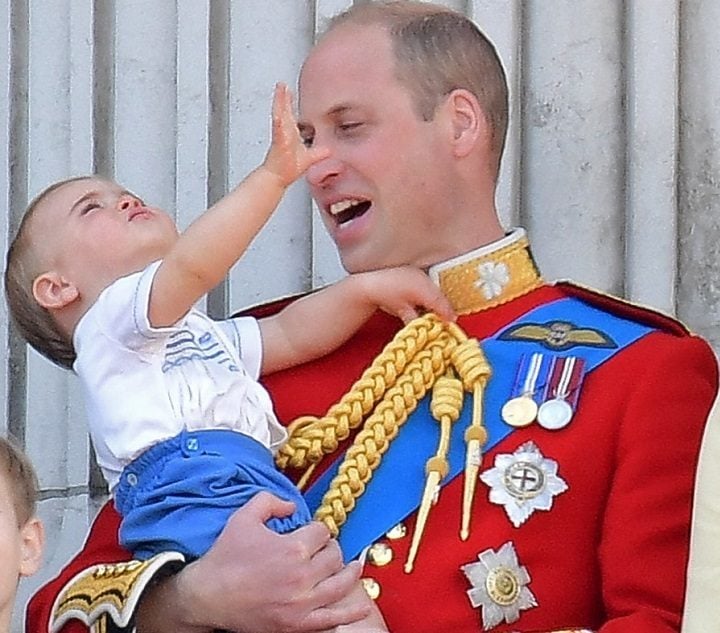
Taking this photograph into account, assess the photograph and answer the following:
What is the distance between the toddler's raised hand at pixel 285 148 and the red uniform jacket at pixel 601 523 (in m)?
0.27

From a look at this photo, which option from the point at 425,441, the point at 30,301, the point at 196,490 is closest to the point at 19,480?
the point at 196,490

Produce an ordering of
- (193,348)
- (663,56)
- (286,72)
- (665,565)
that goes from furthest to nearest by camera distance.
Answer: (286,72)
(663,56)
(193,348)
(665,565)

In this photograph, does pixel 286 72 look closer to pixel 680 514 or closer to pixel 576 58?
pixel 576 58

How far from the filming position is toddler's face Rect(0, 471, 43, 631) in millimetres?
2176

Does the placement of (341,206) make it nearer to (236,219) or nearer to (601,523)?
(236,219)

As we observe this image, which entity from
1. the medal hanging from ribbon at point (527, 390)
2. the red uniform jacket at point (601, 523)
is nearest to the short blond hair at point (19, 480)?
the red uniform jacket at point (601, 523)

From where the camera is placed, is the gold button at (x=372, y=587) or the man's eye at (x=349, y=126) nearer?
the gold button at (x=372, y=587)

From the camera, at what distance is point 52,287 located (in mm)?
2441

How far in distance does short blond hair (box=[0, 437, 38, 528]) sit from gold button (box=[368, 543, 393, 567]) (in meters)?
0.32

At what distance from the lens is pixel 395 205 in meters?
2.46

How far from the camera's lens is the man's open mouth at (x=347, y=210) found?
8.14 ft

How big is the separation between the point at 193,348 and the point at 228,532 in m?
0.24

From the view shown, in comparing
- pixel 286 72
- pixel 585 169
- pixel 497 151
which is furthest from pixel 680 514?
pixel 286 72

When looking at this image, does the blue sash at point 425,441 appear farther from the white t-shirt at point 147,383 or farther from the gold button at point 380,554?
the white t-shirt at point 147,383
